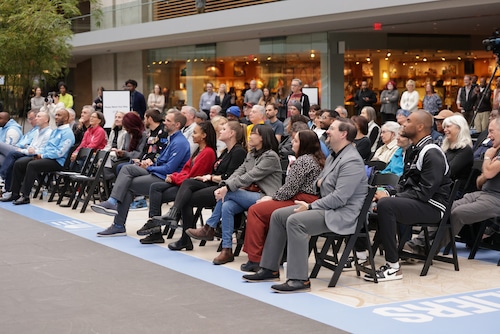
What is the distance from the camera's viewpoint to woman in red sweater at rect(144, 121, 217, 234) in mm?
10633

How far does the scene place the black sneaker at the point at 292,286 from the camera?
314 inches

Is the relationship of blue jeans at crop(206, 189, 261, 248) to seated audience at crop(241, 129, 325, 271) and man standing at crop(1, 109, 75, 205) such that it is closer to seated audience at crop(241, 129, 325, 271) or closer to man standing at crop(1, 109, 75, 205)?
seated audience at crop(241, 129, 325, 271)

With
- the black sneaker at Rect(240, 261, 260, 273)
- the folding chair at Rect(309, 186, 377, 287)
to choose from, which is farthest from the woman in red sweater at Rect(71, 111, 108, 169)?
the folding chair at Rect(309, 186, 377, 287)

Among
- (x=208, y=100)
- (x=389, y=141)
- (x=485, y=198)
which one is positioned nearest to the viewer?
(x=485, y=198)

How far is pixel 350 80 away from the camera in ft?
87.5

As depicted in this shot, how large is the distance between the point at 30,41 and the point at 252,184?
47.3ft

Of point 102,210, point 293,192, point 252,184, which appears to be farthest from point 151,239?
point 293,192

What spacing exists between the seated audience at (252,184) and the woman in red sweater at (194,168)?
40.0 inches

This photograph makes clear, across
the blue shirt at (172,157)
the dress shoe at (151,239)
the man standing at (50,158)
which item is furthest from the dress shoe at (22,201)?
the dress shoe at (151,239)

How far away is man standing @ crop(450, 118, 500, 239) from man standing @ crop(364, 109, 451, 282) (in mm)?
343

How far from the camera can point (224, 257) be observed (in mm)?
9461

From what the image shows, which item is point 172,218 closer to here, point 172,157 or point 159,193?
point 159,193

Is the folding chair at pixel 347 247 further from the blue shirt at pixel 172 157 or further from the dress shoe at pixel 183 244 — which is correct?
the blue shirt at pixel 172 157

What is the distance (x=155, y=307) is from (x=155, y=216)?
3.24 m
